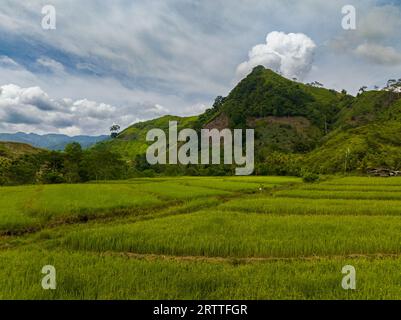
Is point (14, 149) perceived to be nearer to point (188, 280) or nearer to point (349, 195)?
point (349, 195)

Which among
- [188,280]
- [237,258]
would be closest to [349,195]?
[237,258]

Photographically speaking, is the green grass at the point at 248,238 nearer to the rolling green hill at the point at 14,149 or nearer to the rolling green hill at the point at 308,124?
the rolling green hill at the point at 308,124

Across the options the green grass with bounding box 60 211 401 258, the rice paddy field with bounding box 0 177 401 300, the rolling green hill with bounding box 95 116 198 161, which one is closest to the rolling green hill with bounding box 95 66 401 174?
the rolling green hill with bounding box 95 116 198 161

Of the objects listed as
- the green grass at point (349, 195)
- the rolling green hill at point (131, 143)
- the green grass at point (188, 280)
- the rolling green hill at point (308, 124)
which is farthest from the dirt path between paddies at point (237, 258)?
the rolling green hill at point (131, 143)

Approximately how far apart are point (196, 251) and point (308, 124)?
123987 millimetres

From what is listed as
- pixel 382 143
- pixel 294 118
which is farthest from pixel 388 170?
pixel 294 118

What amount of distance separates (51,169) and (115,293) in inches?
2266

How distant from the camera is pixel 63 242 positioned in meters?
12.5

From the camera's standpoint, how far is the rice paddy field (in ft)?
22.1

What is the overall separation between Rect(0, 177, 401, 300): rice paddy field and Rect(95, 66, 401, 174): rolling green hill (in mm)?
48454

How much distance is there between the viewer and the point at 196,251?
1113 cm

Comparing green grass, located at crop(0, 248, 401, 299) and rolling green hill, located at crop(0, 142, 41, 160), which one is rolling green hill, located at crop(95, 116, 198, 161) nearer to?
rolling green hill, located at crop(0, 142, 41, 160)

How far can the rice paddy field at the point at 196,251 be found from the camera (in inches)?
265

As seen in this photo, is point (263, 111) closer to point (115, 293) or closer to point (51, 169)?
point (51, 169)
